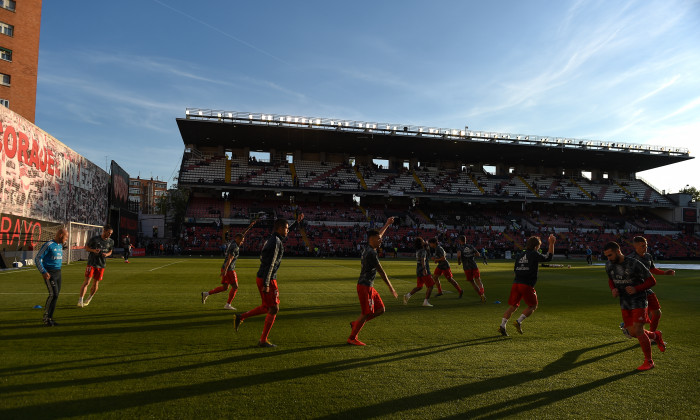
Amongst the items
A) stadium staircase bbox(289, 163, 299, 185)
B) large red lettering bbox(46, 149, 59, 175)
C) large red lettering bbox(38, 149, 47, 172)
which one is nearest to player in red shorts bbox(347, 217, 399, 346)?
large red lettering bbox(38, 149, 47, 172)

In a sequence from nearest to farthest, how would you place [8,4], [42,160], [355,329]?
1. [355,329]
2. [42,160]
3. [8,4]

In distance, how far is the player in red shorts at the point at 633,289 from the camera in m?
6.43

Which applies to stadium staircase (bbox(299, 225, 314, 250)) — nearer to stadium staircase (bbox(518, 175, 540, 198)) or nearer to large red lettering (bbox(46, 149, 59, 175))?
large red lettering (bbox(46, 149, 59, 175))

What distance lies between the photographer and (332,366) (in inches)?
248

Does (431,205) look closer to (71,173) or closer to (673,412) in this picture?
(71,173)

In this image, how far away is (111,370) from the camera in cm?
593

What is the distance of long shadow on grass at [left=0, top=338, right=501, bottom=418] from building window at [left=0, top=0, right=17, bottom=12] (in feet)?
148

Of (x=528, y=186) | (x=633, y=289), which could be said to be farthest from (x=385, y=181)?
(x=633, y=289)

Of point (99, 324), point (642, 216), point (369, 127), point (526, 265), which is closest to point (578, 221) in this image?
point (642, 216)

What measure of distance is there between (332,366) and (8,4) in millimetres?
46748

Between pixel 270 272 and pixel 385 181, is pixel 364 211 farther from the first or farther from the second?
pixel 270 272

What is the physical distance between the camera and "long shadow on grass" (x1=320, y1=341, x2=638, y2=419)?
15.2 ft

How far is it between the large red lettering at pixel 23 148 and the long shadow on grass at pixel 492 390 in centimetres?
2830

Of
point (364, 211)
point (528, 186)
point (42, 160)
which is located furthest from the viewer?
point (528, 186)
